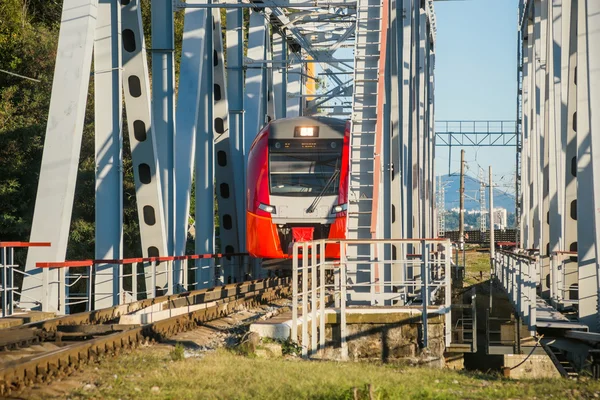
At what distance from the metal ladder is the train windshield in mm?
Result: 5433

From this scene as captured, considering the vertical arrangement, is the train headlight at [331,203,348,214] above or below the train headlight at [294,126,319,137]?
below

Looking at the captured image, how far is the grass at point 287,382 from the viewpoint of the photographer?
6.95 meters

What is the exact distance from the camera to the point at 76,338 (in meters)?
10.5

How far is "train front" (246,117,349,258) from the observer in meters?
22.0

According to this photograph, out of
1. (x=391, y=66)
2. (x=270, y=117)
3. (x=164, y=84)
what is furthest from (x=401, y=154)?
(x=270, y=117)

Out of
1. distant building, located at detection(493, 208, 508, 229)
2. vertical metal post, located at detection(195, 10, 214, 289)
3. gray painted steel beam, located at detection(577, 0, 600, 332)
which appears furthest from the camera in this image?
distant building, located at detection(493, 208, 508, 229)

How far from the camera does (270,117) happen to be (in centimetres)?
3341

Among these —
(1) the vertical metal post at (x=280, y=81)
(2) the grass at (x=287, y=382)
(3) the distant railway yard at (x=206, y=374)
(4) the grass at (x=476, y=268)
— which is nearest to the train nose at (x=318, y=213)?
(3) the distant railway yard at (x=206, y=374)

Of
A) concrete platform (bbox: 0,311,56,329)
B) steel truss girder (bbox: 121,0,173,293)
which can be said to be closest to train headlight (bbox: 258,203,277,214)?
steel truss girder (bbox: 121,0,173,293)

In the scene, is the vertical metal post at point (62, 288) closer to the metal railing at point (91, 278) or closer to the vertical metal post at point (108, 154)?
the metal railing at point (91, 278)

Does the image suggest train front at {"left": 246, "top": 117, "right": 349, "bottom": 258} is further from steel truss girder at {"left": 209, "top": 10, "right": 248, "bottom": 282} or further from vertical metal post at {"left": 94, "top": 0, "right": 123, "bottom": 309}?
vertical metal post at {"left": 94, "top": 0, "right": 123, "bottom": 309}

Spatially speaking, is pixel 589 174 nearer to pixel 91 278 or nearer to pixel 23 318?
pixel 91 278

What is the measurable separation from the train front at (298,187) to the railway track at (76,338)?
5199mm

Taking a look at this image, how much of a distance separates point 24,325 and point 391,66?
9.71 meters
